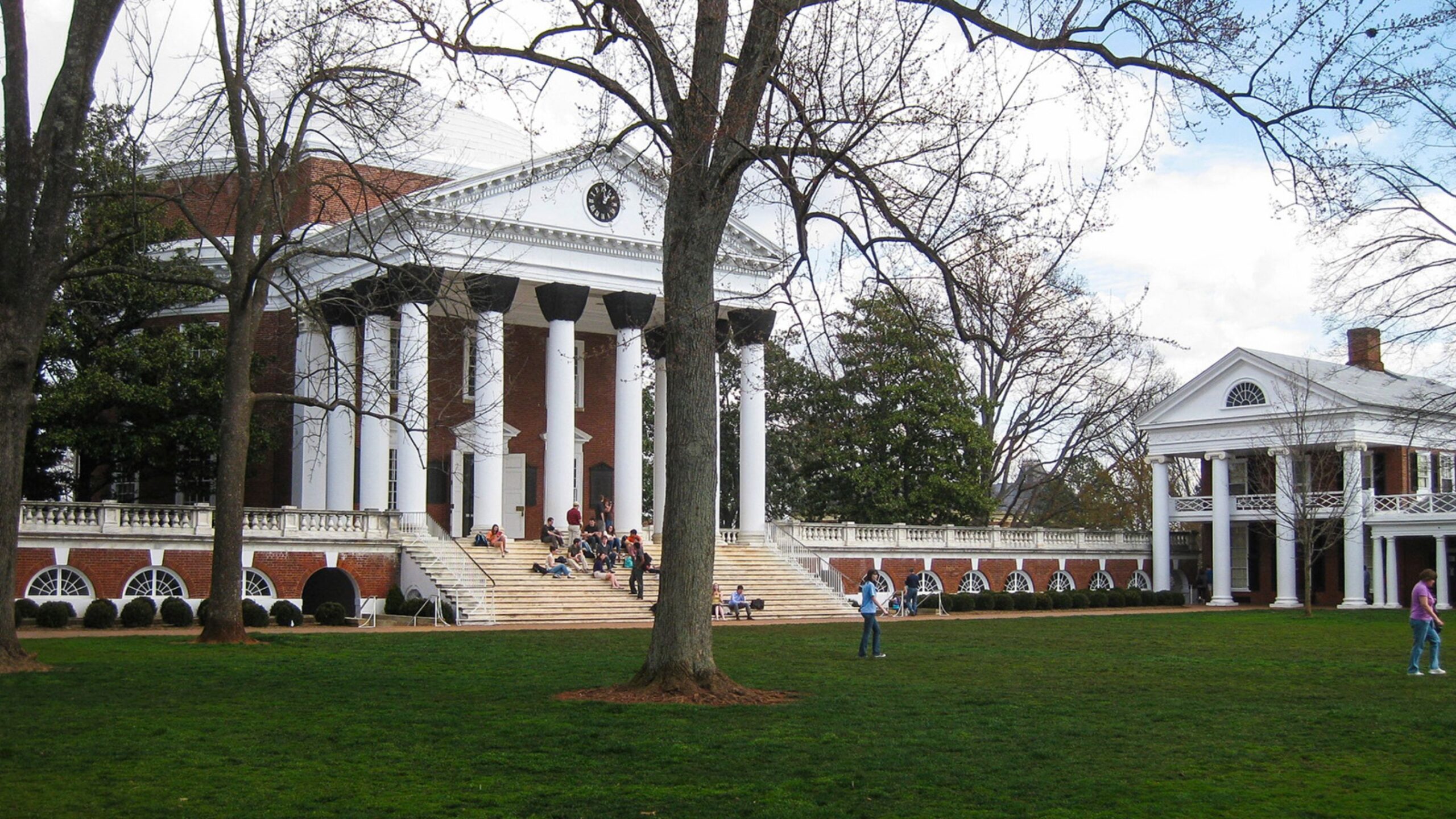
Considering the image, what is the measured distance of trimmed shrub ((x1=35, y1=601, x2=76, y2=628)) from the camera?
96.0 ft

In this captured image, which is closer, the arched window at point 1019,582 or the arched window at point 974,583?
the arched window at point 974,583

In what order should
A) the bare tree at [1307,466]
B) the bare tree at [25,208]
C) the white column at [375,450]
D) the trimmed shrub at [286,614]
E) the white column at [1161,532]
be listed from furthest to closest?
the white column at [1161,532], the bare tree at [1307,466], the white column at [375,450], the trimmed shrub at [286,614], the bare tree at [25,208]

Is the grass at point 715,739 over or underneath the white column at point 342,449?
underneath

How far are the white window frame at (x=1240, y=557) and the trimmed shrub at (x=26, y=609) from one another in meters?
45.4

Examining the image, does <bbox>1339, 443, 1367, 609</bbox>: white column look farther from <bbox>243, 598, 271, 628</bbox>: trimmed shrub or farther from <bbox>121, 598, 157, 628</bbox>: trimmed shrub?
<bbox>121, 598, 157, 628</bbox>: trimmed shrub

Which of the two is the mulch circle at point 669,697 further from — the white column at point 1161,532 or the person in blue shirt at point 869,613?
the white column at point 1161,532

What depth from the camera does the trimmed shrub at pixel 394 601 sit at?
1375 inches

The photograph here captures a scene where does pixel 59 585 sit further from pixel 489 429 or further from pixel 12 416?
pixel 12 416

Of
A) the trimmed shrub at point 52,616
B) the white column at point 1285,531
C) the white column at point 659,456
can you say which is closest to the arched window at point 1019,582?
the white column at point 1285,531

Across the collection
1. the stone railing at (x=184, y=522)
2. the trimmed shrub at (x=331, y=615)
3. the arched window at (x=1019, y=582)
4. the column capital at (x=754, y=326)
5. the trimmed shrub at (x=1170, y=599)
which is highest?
the column capital at (x=754, y=326)

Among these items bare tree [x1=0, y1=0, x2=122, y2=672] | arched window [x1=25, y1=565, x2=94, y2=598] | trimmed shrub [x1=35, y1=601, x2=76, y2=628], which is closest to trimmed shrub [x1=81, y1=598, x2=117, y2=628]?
trimmed shrub [x1=35, y1=601, x2=76, y2=628]

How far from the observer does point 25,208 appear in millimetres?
16250

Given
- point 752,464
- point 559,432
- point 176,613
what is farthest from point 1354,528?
point 176,613

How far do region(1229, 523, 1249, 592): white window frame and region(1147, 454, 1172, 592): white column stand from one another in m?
2.90
